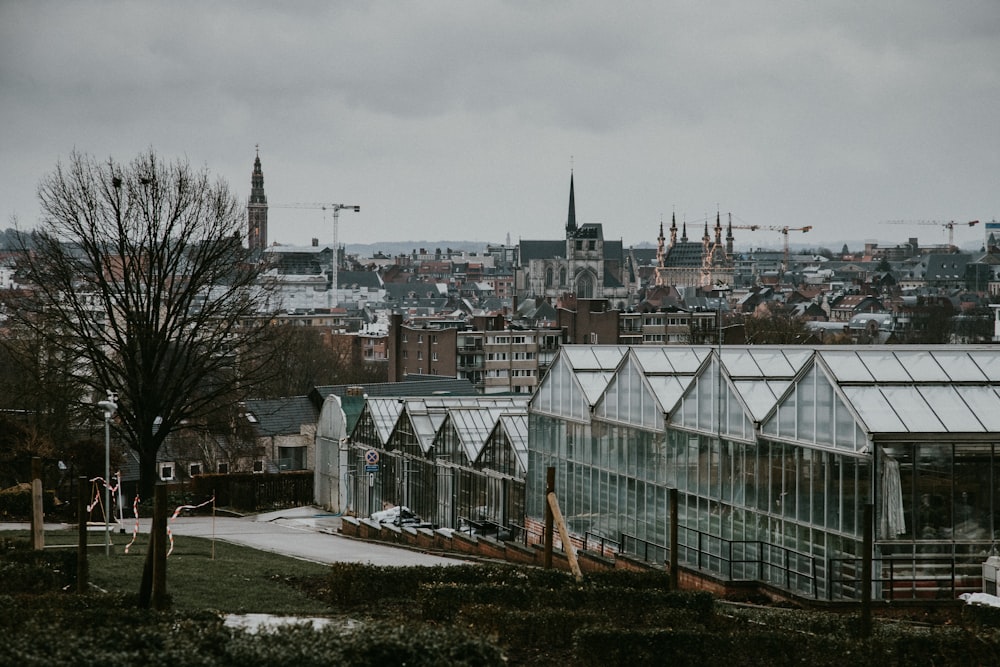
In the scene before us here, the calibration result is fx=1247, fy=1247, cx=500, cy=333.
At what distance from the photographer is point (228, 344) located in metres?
40.7

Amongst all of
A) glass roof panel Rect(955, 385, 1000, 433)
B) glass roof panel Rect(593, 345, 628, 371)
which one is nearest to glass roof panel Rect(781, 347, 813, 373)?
glass roof panel Rect(955, 385, 1000, 433)

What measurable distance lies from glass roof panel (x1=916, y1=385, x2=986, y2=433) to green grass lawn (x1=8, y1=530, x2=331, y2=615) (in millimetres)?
10422

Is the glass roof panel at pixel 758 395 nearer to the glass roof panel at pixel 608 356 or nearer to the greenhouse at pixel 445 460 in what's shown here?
the glass roof panel at pixel 608 356

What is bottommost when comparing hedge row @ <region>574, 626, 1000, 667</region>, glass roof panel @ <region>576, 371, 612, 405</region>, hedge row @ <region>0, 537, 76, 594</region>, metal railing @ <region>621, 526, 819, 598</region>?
metal railing @ <region>621, 526, 819, 598</region>

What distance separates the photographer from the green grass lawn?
57.3 feet

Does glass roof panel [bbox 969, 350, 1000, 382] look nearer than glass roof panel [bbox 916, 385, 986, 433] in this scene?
No

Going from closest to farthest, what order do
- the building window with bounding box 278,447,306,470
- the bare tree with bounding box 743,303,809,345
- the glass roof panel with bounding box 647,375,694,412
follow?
1. the glass roof panel with bounding box 647,375,694,412
2. the building window with bounding box 278,447,306,470
3. the bare tree with bounding box 743,303,809,345

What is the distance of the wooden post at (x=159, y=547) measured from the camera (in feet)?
46.9

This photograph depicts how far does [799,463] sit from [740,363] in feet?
12.8

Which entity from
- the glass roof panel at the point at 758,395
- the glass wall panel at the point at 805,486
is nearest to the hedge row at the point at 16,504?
the glass roof panel at the point at 758,395

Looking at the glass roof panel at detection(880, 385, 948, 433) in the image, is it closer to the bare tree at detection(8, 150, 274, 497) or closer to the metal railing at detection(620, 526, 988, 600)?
the metal railing at detection(620, 526, 988, 600)

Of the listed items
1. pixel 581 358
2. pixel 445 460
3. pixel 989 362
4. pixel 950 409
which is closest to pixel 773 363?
pixel 989 362

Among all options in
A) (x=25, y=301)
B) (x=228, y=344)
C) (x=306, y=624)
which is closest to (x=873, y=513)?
(x=306, y=624)

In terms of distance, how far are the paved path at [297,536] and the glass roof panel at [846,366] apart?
27.5 ft
